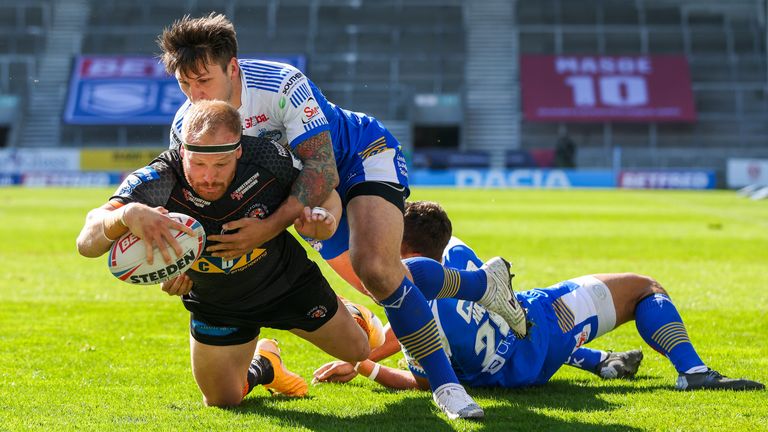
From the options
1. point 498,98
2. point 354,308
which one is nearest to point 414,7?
point 498,98

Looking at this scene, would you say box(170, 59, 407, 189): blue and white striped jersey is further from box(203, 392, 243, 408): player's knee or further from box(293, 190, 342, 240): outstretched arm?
box(203, 392, 243, 408): player's knee

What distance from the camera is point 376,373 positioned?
6043mm

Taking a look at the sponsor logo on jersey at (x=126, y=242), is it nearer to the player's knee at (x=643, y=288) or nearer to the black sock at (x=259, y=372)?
the black sock at (x=259, y=372)

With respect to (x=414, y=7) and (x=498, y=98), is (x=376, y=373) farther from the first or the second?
(x=414, y=7)

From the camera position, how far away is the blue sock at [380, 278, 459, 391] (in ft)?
17.2

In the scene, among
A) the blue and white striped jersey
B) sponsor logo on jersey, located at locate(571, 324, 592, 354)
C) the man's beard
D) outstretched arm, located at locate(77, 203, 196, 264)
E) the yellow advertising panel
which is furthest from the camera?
the yellow advertising panel

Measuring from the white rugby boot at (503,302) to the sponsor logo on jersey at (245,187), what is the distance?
4.56 ft

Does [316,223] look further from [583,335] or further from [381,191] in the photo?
[583,335]

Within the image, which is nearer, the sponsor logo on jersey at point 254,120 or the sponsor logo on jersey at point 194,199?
the sponsor logo on jersey at point 194,199

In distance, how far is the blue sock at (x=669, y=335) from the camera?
5.70 m

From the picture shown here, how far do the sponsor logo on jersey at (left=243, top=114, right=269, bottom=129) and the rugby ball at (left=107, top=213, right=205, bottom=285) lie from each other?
112 cm

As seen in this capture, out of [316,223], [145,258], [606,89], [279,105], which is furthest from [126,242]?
[606,89]


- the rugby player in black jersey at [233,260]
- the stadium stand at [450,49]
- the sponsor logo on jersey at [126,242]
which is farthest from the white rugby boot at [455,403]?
the stadium stand at [450,49]

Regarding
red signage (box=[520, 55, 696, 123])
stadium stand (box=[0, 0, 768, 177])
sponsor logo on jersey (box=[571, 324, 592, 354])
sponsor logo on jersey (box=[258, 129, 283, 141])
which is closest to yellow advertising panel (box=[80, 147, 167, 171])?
stadium stand (box=[0, 0, 768, 177])
